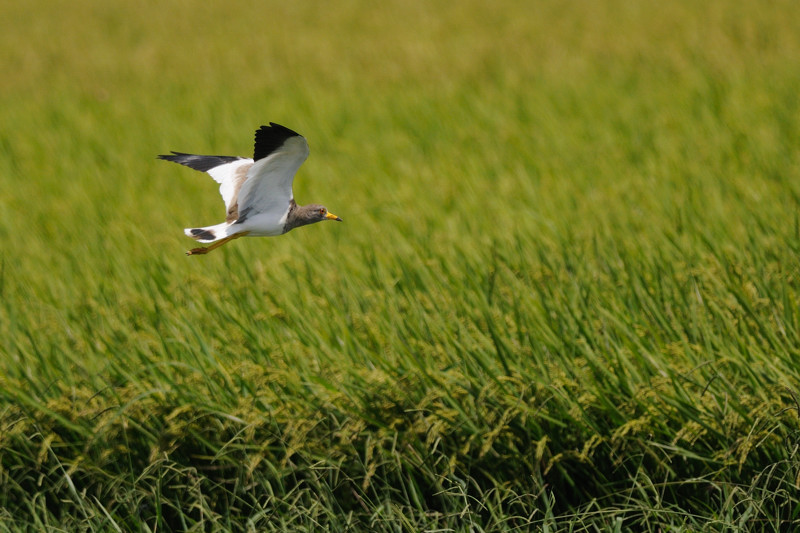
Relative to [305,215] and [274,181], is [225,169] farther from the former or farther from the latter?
[305,215]

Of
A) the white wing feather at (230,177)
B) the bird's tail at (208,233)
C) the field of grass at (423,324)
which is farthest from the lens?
the field of grass at (423,324)

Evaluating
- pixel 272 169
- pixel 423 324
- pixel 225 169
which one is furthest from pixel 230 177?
pixel 423 324

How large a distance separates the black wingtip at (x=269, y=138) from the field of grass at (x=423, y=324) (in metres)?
1.67

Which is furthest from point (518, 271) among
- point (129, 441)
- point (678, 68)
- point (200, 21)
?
point (200, 21)

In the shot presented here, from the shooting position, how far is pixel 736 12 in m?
10.6

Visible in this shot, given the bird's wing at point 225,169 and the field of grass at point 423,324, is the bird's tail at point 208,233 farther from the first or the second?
the field of grass at point 423,324

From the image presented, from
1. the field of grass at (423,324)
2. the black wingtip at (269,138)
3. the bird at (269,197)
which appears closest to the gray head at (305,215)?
the bird at (269,197)

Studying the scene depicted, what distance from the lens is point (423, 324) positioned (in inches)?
136

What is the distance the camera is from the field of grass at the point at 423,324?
9.55ft

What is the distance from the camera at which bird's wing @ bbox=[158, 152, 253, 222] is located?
4.54 feet

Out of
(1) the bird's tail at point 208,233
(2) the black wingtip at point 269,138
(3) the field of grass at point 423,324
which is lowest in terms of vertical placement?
(3) the field of grass at point 423,324

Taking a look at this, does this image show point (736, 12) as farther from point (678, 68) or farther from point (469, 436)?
point (469, 436)

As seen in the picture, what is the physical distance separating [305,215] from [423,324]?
2280 millimetres

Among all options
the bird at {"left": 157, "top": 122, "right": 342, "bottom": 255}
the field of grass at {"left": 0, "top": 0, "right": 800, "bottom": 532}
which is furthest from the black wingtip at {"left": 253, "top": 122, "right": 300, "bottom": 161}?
the field of grass at {"left": 0, "top": 0, "right": 800, "bottom": 532}
